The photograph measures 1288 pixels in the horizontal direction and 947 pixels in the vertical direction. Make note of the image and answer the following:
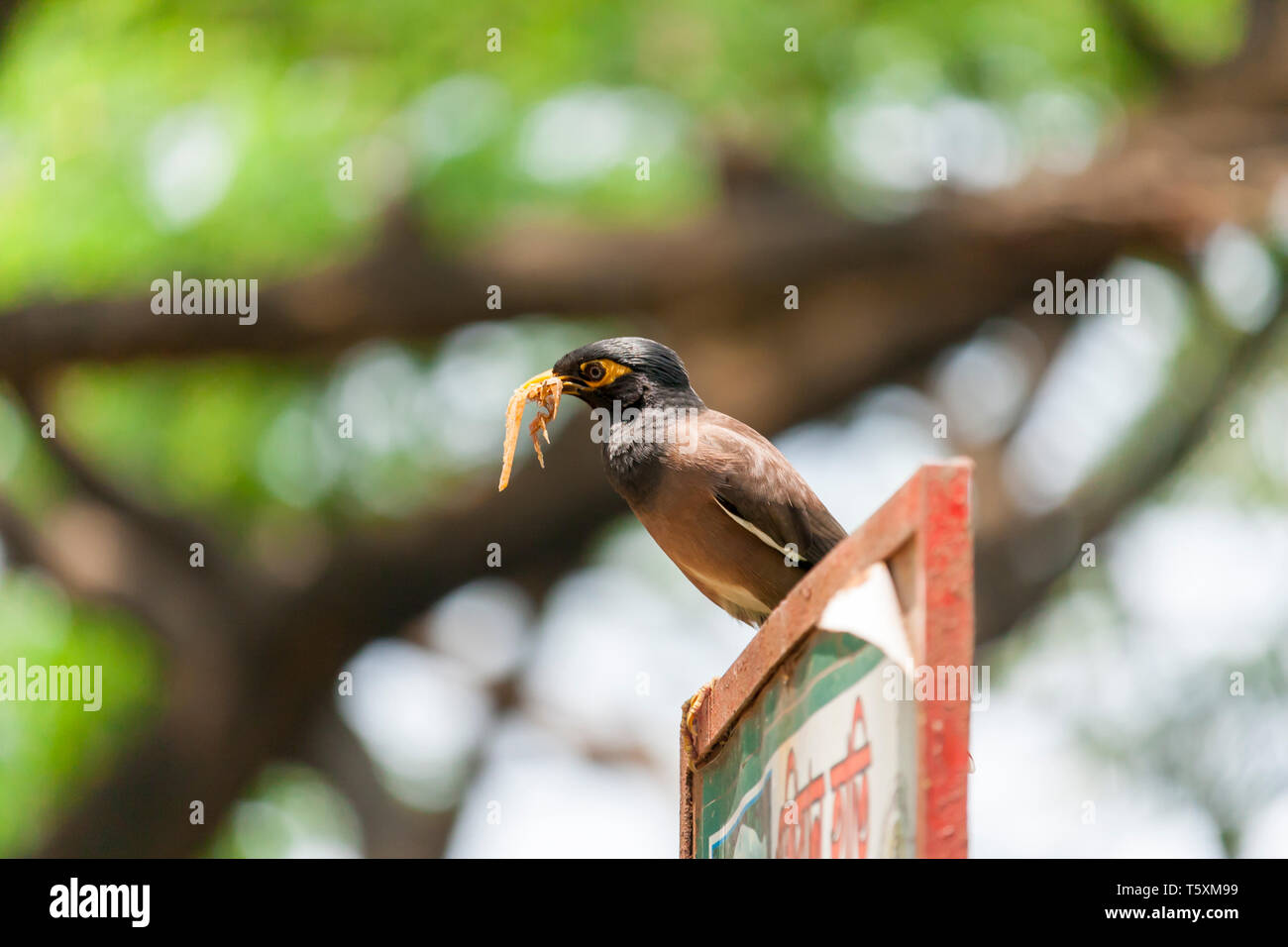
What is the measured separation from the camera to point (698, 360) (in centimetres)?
769

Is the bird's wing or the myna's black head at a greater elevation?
the myna's black head

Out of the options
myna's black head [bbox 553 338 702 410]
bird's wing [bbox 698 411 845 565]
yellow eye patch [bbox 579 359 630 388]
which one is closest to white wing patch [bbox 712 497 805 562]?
bird's wing [bbox 698 411 845 565]

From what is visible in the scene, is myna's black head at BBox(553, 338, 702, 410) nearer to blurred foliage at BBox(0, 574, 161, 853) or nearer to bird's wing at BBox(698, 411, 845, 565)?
bird's wing at BBox(698, 411, 845, 565)

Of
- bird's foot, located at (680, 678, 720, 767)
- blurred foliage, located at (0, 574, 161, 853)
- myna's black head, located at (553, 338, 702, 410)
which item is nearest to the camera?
bird's foot, located at (680, 678, 720, 767)

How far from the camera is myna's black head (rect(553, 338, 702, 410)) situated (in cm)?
387

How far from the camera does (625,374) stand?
3.87 metres

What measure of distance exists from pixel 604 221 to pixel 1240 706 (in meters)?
4.42

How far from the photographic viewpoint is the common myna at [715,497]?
11.9 feet

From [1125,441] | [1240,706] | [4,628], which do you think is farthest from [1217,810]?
[4,628]

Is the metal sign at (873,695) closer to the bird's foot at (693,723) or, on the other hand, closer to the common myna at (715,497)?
the bird's foot at (693,723)

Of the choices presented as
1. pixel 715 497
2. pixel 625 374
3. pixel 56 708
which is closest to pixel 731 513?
pixel 715 497

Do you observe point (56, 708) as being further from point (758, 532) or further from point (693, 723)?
point (693, 723)

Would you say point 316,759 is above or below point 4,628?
below

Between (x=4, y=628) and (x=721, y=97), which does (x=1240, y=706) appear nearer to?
(x=721, y=97)
